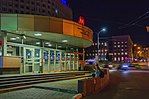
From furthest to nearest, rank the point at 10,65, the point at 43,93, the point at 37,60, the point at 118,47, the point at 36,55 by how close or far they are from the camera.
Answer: the point at 118,47, the point at 36,55, the point at 37,60, the point at 10,65, the point at 43,93

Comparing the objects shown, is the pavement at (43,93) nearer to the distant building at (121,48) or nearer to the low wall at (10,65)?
the low wall at (10,65)

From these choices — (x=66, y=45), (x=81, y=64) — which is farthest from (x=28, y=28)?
(x=81, y=64)

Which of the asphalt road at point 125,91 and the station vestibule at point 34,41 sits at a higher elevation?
the station vestibule at point 34,41

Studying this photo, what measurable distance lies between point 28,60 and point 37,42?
4118 millimetres

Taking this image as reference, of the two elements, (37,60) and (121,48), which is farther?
(121,48)

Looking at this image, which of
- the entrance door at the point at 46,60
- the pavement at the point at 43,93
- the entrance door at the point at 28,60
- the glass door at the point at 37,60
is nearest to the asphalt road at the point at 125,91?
the pavement at the point at 43,93

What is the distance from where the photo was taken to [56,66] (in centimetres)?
3844

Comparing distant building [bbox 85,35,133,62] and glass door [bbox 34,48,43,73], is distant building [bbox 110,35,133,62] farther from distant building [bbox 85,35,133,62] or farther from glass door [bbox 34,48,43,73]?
glass door [bbox 34,48,43,73]

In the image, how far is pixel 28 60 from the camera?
31.4m

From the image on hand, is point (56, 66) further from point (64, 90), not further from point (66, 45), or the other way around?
point (64, 90)

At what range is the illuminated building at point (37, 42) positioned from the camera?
2531 centimetres

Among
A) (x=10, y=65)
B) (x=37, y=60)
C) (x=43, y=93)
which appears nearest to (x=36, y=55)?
(x=37, y=60)

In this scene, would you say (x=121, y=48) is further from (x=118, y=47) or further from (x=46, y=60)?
(x=46, y=60)

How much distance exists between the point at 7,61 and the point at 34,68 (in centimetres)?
790
